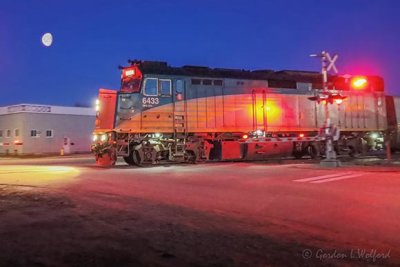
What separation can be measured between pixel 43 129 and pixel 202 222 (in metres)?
45.9

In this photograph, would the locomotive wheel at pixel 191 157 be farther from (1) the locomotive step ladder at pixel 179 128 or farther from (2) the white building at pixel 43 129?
(2) the white building at pixel 43 129

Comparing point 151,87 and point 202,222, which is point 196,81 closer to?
point 151,87

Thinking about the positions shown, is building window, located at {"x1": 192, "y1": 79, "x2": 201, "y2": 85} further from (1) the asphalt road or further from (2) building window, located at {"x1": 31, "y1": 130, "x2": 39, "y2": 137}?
(2) building window, located at {"x1": 31, "y1": 130, "x2": 39, "y2": 137}

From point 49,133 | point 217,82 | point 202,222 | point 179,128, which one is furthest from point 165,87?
point 49,133

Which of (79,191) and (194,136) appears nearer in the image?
(79,191)

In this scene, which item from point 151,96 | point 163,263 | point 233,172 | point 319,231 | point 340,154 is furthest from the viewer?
→ point 340,154

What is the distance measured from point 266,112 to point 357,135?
7.00 metres

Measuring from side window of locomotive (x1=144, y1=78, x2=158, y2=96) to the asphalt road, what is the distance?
28.4ft

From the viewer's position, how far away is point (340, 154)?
95.5ft

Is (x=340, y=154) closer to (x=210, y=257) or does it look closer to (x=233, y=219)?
(x=233, y=219)

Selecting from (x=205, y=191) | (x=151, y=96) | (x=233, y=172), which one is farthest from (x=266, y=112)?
(x=205, y=191)

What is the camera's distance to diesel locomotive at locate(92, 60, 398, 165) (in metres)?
22.9

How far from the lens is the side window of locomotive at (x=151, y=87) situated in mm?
23203

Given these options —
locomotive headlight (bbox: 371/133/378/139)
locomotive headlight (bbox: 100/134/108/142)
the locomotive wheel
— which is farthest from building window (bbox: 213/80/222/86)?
A: locomotive headlight (bbox: 371/133/378/139)
